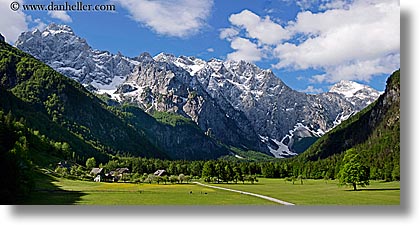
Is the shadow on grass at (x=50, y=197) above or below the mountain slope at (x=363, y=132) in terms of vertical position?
below

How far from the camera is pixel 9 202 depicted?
583 inches

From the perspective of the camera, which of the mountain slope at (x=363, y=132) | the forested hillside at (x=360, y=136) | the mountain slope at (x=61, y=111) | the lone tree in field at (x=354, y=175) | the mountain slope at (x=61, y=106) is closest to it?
the lone tree in field at (x=354, y=175)

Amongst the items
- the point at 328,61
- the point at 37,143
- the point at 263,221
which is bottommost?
the point at 263,221

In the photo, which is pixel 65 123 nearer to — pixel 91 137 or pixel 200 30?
pixel 91 137

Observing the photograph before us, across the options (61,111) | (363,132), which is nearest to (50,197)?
(61,111)

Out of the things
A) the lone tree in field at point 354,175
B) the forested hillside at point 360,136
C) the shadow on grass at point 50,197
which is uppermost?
the forested hillside at point 360,136

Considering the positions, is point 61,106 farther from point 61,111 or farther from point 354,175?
point 354,175

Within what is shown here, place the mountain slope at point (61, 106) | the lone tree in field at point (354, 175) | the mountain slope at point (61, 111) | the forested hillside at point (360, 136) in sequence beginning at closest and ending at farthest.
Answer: the lone tree in field at point (354, 175) < the forested hillside at point (360, 136) < the mountain slope at point (61, 111) < the mountain slope at point (61, 106)

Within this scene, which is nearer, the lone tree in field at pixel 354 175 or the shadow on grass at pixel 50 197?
the shadow on grass at pixel 50 197

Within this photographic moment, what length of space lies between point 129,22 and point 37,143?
117 feet

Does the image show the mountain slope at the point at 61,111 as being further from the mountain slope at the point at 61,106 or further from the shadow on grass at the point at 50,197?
the shadow on grass at the point at 50,197

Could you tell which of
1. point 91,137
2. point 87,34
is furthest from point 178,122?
point 87,34

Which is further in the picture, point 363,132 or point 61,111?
point 363,132

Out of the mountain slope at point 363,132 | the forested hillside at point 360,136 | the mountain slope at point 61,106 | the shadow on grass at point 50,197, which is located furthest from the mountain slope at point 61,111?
the shadow on grass at point 50,197
